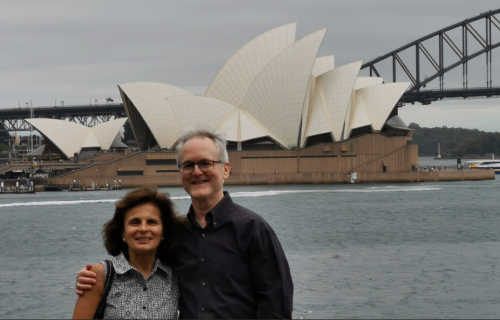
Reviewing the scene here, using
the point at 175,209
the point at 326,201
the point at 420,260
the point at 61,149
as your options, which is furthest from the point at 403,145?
the point at 175,209

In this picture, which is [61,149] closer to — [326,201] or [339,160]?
[339,160]

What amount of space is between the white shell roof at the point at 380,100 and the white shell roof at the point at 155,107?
14.9m

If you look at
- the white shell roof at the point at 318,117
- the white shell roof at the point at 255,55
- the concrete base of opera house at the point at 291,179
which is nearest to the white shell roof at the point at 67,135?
the concrete base of opera house at the point at 291,179

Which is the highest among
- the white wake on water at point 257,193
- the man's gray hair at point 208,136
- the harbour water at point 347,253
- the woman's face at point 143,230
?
the man's gray hair at point 208,136

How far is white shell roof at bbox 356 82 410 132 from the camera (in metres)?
59.5

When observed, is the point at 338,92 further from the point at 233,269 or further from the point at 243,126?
the point at 233,269

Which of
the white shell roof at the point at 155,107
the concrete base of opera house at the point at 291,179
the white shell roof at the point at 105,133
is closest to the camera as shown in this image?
the concrete base of opera house at the point at 291,179

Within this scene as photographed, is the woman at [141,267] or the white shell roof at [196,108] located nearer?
the woman at [141,267]

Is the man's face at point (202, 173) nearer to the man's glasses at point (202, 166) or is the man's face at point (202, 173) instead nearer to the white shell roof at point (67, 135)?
the man's glasses at point (202, 166)

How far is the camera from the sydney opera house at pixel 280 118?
5712 cm

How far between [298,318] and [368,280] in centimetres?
392

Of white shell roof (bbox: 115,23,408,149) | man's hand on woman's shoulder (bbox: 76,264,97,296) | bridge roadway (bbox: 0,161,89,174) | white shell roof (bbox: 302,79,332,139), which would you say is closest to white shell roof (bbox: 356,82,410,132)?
white shell roof (bbox: 115,23,408,149)

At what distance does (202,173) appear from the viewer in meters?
4.09

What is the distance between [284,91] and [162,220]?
174 feet
